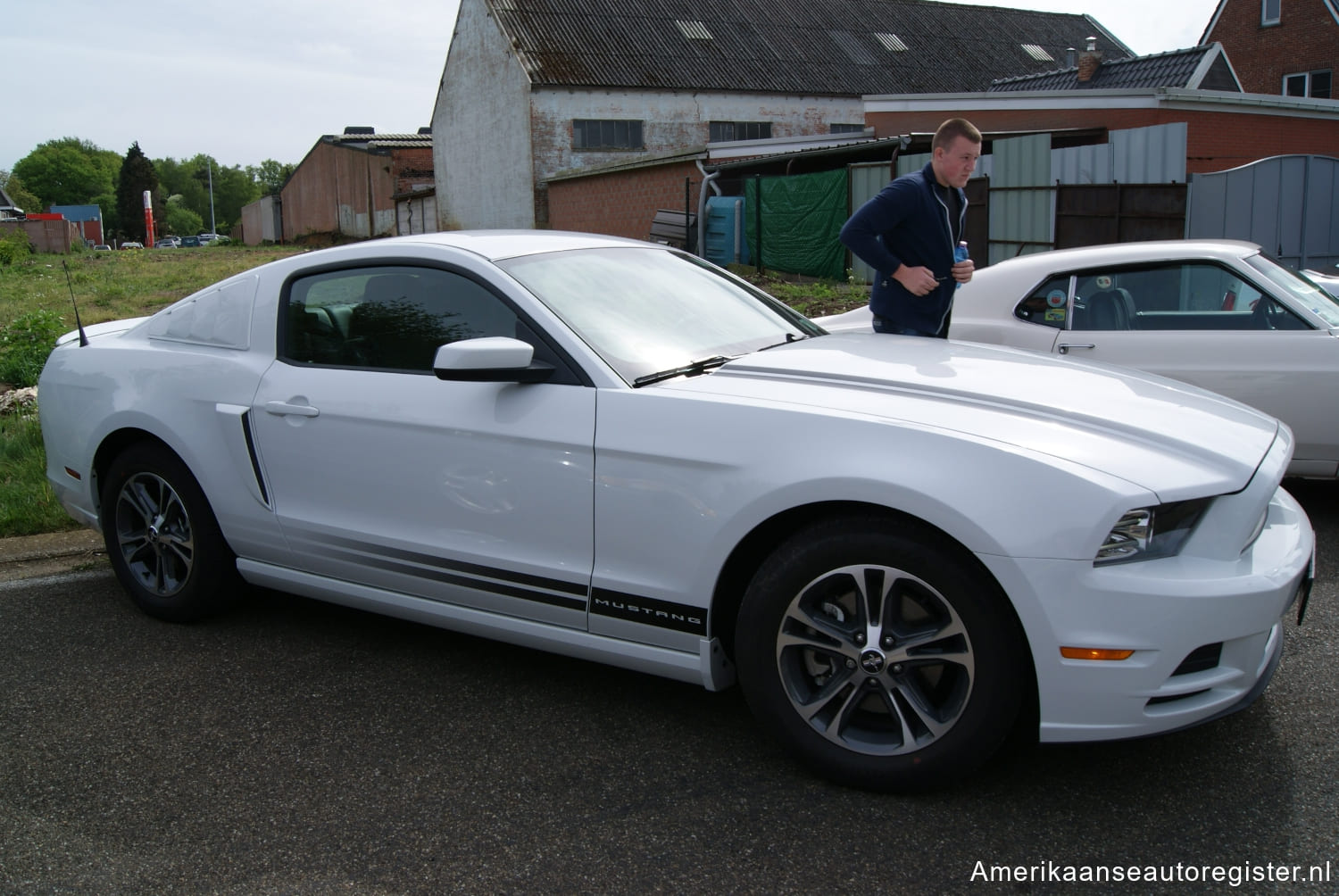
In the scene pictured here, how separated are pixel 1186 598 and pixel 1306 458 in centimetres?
323

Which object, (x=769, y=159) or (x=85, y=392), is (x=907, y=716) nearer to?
(x=85, y=392)

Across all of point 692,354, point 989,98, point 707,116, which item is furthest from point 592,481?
point 707,116

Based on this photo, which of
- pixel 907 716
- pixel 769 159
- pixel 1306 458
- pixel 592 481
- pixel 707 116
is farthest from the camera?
pixel 707 116

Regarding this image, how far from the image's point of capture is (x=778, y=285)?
1817 centimetres

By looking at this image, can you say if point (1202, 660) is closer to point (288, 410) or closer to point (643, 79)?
point (288, 410)

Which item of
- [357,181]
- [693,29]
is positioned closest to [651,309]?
[693,29]

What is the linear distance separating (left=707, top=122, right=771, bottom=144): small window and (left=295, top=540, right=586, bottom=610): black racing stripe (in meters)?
31.8

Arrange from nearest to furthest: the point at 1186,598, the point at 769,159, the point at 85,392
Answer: the point at 1186,598 < the point at 85,392 < the point at 769,159

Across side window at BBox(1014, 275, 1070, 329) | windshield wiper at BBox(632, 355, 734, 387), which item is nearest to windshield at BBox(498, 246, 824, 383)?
windshield wiper at BBox(632, 355, 734, 387)

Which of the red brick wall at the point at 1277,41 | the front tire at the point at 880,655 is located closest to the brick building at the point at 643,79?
the red brick wall at the point at 1277,41

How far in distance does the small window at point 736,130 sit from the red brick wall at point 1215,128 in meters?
12.3

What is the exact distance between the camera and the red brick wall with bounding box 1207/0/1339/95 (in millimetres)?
31344

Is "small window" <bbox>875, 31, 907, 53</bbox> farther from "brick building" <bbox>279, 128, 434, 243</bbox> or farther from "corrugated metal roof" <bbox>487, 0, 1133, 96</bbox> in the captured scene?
"brick building" <bbox>279, 128, 434, 243</bbox>

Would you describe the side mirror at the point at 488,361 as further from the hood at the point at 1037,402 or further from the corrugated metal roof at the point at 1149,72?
the corrugated metal roof at the point at 1149,72
